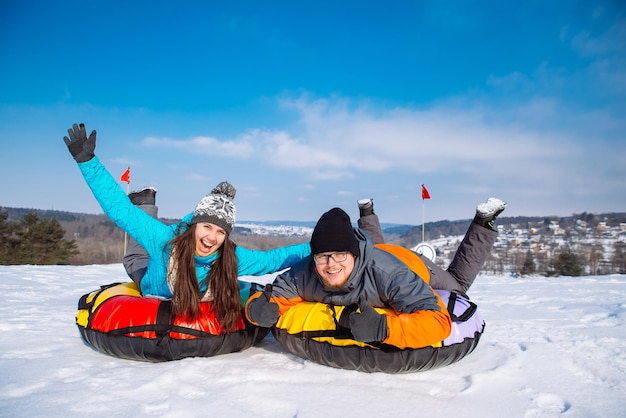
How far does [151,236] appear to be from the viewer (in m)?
2.78

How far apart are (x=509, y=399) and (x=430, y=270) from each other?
156 cm

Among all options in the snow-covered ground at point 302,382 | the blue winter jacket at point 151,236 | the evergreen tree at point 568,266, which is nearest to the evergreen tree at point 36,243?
the snow-covered ground at point 302,382

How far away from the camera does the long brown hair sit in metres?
2.52

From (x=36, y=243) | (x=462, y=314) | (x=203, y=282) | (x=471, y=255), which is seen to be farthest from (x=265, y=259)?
(x=36, y=243)

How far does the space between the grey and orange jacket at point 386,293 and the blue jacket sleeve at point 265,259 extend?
0.41 metres

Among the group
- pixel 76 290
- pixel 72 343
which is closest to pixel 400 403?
pixel 72 343

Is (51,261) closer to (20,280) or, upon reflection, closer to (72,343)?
(20,280)

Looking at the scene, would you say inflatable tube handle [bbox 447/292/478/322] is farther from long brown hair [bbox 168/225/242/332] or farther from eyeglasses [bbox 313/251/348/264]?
long brown hair [bbox 168/225/242/332]

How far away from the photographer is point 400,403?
1.89 meters

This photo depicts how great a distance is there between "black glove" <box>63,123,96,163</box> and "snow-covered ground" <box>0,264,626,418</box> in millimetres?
1305

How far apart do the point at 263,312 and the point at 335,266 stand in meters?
0.54

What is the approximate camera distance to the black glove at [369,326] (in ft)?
6.77

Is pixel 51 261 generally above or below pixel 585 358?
below

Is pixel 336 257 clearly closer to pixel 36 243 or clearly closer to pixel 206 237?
pixel 206 237
